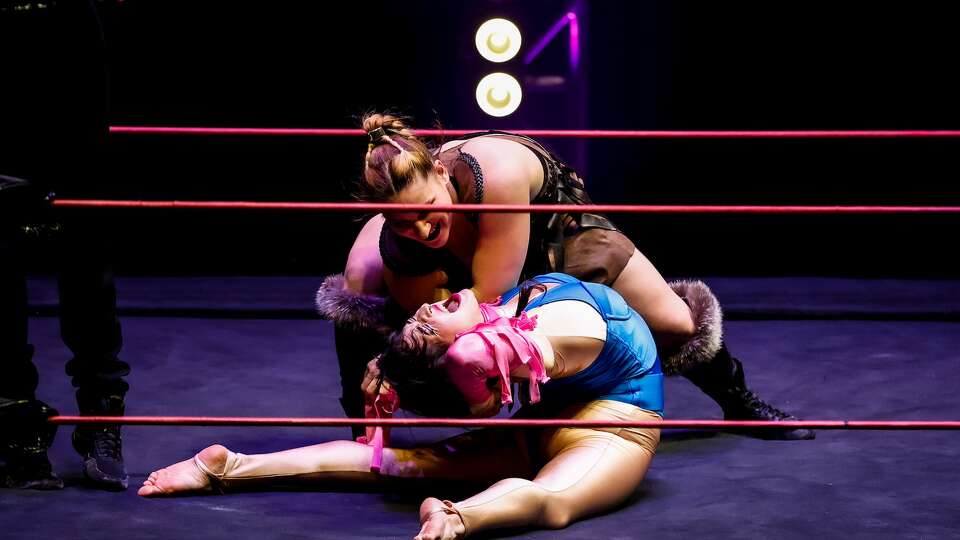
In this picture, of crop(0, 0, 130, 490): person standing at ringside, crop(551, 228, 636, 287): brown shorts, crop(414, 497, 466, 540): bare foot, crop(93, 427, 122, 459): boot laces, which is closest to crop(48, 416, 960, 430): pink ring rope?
crop(414, 497, 466, 540): bare foot

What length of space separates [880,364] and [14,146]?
211cm

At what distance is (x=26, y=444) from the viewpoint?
211 cm

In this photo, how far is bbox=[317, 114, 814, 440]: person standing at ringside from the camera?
2.15 metres

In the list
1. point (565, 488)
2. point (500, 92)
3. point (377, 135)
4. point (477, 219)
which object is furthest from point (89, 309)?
point (500, 92)

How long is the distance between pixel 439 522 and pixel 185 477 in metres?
0.53

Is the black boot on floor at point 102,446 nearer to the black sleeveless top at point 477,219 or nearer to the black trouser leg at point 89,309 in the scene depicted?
the black trouser leg at point 89,309

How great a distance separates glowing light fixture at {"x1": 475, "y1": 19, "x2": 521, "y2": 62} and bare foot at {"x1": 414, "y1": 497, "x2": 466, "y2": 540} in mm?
2392

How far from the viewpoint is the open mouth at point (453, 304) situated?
2070mm

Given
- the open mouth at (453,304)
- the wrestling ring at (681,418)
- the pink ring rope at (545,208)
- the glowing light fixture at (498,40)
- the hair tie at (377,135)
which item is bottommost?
the wrestling ring at (681,418)

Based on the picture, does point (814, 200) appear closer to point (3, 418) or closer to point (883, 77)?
point (883, 77)

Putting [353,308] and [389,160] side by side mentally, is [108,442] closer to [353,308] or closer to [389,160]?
[353,308]

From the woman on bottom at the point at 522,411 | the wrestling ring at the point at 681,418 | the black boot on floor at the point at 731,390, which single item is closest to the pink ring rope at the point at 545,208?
the wrestling ring at the point at 681,418

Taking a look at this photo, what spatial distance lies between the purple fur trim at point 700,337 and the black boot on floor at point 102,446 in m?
1.11

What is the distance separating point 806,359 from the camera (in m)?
3.14
